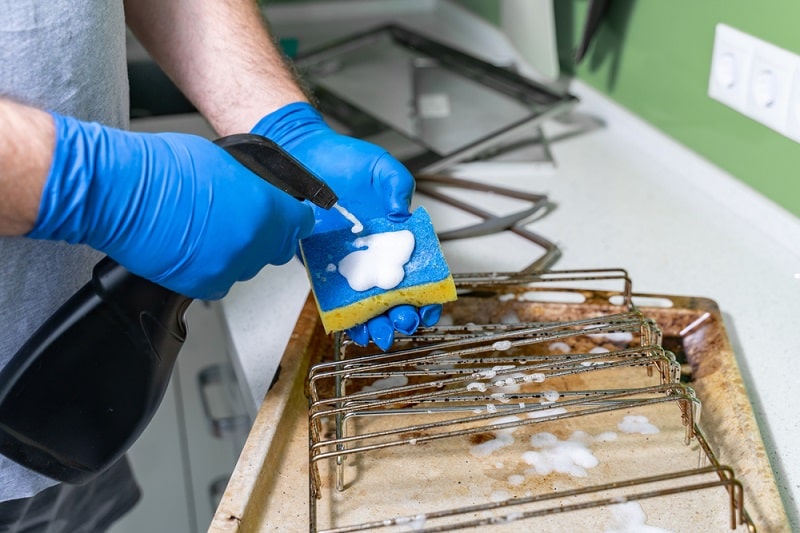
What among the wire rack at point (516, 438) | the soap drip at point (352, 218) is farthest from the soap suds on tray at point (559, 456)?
the soap drip at point (352, 218)

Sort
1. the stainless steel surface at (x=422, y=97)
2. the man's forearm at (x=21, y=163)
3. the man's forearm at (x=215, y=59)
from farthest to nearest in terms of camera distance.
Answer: the stainless steel surface at (x=422, y=97), the man's forearm at (x=215, y=59), the man's forearm at (x=21, y=163)

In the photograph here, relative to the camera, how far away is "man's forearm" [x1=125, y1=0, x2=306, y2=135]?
94 cm

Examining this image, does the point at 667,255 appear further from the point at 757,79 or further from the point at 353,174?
the point at 353,174

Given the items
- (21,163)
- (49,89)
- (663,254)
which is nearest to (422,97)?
(663,254)

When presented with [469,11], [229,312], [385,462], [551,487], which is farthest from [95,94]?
[469,11]

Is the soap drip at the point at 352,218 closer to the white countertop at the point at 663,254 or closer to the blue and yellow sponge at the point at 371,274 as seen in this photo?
the blue and yellow sponge at the point at 371,274

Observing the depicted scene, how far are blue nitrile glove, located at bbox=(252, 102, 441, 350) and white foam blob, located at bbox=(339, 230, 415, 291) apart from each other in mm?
37

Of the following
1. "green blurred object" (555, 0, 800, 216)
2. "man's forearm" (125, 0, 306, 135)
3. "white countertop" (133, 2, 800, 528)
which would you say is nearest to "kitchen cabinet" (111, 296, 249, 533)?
"white countertop" (133, 2, 800, 528)

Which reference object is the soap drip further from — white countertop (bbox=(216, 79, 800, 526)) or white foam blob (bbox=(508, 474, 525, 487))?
white foam blob (bbox=(508, 474, 525, 487))

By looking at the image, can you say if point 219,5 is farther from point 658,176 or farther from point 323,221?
point 658,176

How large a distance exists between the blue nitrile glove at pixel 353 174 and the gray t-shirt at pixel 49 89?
0.20 metres

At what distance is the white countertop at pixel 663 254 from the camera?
88 centimetres

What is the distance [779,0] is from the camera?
0.97 meters

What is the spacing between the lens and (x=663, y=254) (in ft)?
3.56
